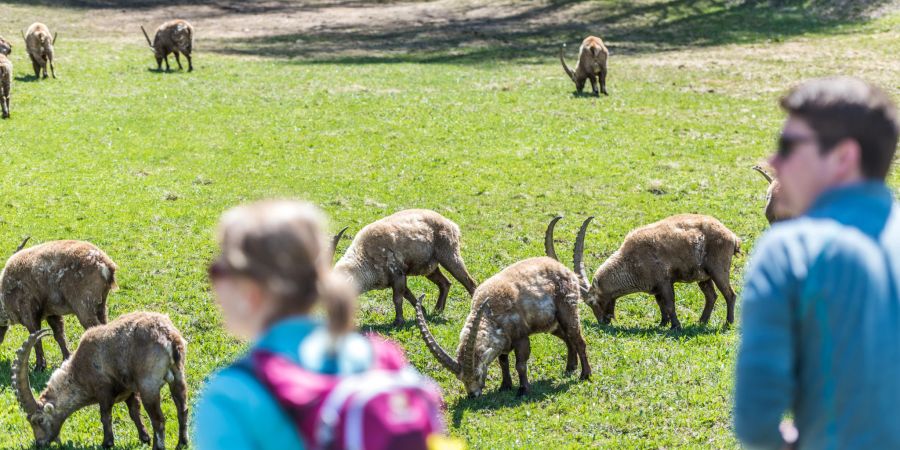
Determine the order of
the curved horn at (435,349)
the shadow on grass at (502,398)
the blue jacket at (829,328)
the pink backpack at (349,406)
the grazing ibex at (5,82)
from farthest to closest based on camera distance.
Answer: the grazing ibex at (5,82) → the shadow on grass at (502,398) → the curved horn at (435,349) → the blue jacket at (829,328) → the pink backpack at (349,406)

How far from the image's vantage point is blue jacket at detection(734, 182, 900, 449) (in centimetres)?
346

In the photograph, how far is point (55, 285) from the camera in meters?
12.4

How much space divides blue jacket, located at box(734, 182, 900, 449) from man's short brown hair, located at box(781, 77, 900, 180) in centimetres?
17

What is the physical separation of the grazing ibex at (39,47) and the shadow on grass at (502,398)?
970 inches

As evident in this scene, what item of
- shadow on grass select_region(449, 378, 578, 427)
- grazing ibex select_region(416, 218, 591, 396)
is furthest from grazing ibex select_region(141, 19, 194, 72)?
shadow on grass select_region(449, 378, 578, 427)

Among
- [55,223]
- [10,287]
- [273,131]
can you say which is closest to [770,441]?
[10,287]

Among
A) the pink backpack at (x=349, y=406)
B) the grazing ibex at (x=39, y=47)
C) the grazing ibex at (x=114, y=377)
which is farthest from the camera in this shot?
the grazing ibex at (x=39, y=47)

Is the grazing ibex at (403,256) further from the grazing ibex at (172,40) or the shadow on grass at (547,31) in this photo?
the shadow on grass at (547,31)

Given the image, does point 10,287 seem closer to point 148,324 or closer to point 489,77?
point 148,324

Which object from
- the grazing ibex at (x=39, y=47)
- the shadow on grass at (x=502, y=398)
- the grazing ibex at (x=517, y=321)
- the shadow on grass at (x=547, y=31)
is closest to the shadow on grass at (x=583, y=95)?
the shadow on grass at (x=547, y=31)

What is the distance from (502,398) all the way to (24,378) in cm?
514

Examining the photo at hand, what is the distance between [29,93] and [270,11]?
25611 millimetres

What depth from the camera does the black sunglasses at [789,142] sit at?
3.61 metres

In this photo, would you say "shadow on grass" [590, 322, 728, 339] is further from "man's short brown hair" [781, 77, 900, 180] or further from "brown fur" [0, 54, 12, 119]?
"brown fur" [0, 54, 12, 119]
